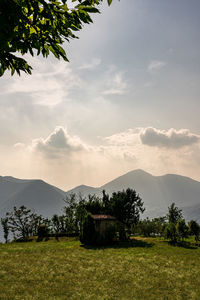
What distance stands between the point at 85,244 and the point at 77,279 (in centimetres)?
2220

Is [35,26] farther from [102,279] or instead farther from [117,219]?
[117,219]

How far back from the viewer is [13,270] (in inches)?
708

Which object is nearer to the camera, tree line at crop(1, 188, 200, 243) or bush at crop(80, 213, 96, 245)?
bush at crop(80, 213, 96, 245)

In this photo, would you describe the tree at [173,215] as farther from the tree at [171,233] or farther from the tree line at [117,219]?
the tree at [171,233]

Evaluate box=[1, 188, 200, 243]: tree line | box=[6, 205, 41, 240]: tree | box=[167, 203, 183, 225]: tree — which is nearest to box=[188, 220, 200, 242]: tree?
box=[1, 188, 200, 243]: tree line

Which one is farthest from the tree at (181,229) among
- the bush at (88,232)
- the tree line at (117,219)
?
the bush at (88,232)

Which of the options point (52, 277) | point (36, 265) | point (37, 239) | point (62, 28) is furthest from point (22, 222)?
point (62, 28)

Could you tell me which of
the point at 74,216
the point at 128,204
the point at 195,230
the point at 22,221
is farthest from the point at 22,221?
the point at 195,230

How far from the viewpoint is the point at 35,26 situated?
3.91 meters

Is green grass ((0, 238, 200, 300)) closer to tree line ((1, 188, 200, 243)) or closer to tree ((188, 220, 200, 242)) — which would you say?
tree line ((1, 188, 200, 243))

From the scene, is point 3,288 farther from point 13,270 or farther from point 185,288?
point 185,288

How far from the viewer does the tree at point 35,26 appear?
332 cm

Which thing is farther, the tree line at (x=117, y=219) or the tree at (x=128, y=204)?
the tree at (x=128, y=204)

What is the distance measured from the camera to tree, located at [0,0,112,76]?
10.9 ft
